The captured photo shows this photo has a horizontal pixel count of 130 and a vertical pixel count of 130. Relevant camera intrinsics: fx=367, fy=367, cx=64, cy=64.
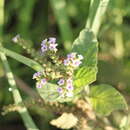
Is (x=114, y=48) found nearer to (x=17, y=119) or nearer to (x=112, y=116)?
(x=112, y=116)

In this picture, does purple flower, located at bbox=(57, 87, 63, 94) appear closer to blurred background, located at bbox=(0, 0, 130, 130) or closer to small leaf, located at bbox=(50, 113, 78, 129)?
small leaf, located at bbox=(50, 113, 78, 129)

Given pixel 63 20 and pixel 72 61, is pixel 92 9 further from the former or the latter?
pixel 63 20

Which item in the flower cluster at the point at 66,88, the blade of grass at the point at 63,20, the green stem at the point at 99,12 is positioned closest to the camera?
the flower cluster at the point at 66,88

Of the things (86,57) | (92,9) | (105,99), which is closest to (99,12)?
(92,9)

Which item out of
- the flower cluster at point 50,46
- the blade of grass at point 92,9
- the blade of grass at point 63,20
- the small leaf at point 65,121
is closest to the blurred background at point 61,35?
the blade of grass at point 63,20

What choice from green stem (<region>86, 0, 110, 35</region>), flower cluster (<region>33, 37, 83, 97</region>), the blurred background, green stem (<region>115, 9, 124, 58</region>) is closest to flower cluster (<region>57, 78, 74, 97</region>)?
flower cluster (<region>33, 37, 83, 97</region>)

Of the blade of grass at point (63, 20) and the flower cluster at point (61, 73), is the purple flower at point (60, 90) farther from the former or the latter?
the blade of grass at point (63, 20)

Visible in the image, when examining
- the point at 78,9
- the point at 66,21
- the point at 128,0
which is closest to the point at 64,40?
the point at 66,21
